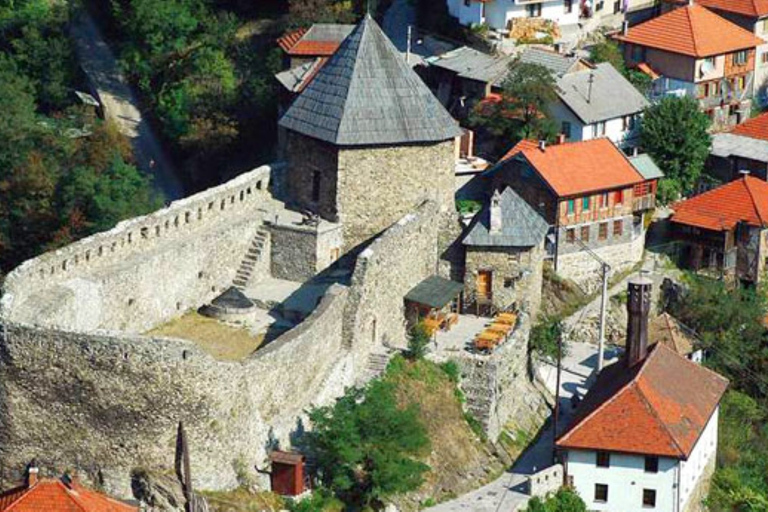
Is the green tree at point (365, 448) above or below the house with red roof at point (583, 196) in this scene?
below

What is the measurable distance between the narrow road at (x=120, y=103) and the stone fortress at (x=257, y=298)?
54.0ft

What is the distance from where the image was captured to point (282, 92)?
80312mm

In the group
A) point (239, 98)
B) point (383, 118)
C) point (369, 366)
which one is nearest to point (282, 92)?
point (239, 98)

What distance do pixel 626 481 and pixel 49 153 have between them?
1088 inches

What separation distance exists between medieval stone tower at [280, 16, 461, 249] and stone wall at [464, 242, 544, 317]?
Answer: 8.28 ft

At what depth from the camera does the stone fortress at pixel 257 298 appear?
56312 millimetres

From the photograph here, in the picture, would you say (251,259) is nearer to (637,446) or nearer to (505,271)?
(505,271)

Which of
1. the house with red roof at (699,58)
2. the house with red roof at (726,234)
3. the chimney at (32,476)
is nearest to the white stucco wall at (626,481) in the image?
the house with red roof at (726,234)

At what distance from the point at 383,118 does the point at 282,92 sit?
42.8 feet

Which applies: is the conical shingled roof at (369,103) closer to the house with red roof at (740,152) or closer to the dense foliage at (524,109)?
the dense foliage at (524,109)

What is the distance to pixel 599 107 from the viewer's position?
78.3 metres

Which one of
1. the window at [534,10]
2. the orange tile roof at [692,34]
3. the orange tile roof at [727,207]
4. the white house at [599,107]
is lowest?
the orange tile roof at [727,207]

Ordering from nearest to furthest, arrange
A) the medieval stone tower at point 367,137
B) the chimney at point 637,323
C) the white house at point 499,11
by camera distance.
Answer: the chimney at point 637,323
the medieval stone tower at point 367,137
the white house at point 499,11

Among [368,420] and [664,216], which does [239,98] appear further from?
[368,420]
